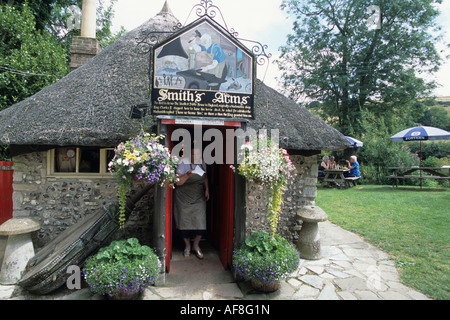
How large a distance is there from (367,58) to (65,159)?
19786 millimetres

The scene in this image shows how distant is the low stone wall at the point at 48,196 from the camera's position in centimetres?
491

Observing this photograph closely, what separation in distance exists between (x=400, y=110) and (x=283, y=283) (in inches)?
726

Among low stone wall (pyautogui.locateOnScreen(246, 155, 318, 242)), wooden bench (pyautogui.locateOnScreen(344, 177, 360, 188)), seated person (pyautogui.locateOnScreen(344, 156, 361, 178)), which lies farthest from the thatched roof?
seated person (pyautogui.locateOnScreen(344, 156, 361, 178))

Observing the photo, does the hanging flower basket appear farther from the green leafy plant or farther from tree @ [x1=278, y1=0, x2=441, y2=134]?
tree @ [x1=278, y1=0, x2=441, y2=134]

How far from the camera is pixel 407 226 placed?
6809 mm

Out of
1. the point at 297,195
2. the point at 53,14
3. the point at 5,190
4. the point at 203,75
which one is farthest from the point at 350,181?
the point at 53,14

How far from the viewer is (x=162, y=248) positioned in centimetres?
410

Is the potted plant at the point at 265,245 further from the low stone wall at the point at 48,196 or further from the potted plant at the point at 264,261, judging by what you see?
the low stone wall at the point at 48,196

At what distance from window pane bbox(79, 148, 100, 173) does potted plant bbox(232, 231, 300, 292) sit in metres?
3.07

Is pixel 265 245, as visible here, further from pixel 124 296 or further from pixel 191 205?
pixel 124 296

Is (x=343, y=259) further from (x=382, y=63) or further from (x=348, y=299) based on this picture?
(x=382, y=63)

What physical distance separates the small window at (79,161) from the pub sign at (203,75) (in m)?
1.88

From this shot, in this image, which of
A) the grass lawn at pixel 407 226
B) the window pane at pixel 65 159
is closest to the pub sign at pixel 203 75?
the window pane at pixel 65 159
